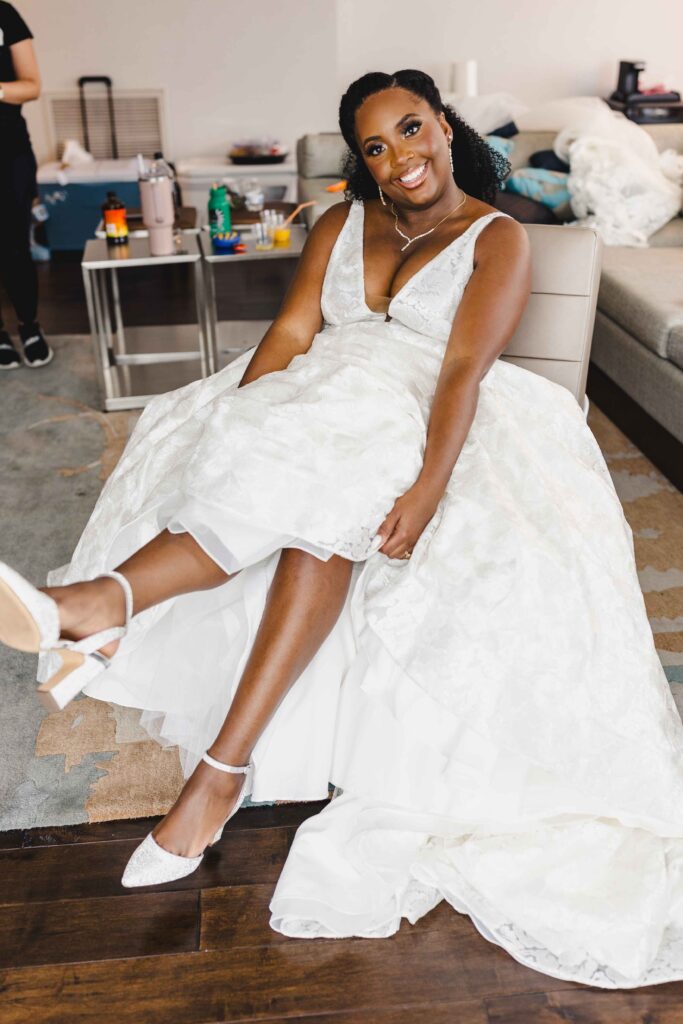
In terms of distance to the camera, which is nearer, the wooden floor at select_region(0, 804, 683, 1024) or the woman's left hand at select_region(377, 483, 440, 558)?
the wooden floor at select_region(0, 804, 683, 1024)

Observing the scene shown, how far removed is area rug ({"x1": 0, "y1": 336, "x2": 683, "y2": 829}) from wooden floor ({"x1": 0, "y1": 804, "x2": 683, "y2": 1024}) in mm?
148

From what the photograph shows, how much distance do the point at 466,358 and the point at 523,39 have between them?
16.0ft

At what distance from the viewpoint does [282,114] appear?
19.8ft

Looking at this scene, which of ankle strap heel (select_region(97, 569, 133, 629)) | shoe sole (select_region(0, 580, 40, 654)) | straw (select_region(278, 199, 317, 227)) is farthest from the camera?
straw (select_region(278, 199, 317, 227))

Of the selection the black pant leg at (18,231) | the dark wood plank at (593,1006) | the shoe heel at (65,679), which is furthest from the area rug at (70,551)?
the dark wood plank at (593,1006)

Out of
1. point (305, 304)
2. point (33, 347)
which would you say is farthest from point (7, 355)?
point (305, 304)

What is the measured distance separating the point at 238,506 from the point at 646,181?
2.93m

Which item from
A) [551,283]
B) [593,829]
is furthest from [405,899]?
[551,283]

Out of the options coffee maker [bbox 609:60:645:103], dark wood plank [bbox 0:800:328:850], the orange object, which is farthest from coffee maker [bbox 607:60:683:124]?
dark wood plank [bbox 0:800:328:850]

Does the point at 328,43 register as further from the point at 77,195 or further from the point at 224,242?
the point at 224,242

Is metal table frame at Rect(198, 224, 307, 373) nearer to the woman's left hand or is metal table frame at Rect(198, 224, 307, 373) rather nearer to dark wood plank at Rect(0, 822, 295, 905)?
the woman's left hand

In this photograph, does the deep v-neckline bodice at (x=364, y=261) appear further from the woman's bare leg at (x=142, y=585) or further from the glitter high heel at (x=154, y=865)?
the glitter high heel at (x=154, y=865)

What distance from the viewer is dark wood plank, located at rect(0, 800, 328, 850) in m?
1.51

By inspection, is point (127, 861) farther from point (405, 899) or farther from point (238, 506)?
point (238, 506)
